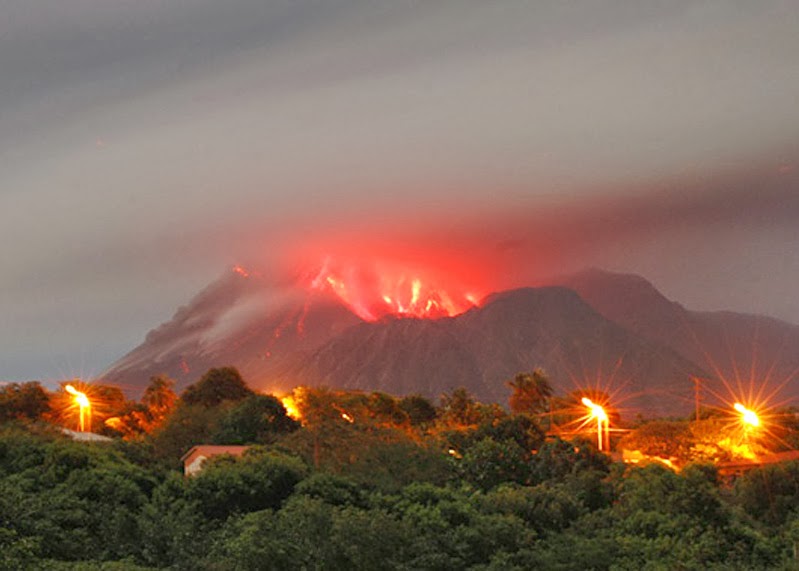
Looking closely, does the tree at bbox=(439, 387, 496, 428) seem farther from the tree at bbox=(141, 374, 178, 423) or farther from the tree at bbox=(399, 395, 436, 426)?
the tree at bbox=(141, 374, 178, 423)

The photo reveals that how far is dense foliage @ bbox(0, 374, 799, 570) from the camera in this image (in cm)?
2288

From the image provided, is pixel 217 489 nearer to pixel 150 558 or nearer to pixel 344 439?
pixel 150 558

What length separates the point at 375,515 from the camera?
23656 millimetres

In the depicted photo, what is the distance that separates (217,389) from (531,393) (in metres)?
31.1

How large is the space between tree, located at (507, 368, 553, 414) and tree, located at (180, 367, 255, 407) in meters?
27.0

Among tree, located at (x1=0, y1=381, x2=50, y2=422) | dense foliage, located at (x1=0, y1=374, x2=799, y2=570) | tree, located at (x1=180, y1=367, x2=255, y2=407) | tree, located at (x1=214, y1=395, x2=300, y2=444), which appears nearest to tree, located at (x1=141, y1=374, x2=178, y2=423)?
tree, located at (x1=180, y1=367, x2=255, y2=407)

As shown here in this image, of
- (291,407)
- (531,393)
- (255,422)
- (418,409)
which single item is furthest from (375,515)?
(531,393)

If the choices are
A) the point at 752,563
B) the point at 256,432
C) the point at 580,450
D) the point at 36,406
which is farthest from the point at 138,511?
the point at 36,406

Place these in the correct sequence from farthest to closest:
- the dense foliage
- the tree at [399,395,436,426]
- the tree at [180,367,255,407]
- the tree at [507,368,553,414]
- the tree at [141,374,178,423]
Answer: the tree at [507,368,553,414]
the tree at [141,374,178,423]
the tree at [180,367,255,407]
the tree at [399,395,436,426]
the dense foliage

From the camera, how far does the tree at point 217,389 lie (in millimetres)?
82188

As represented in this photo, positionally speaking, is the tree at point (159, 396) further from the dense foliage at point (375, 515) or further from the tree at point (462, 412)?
the dense foliage at point (375, 515)

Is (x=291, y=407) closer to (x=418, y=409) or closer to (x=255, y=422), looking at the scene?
(x=255, y=422)

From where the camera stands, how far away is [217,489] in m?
28.5

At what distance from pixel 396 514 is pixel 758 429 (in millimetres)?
37705
